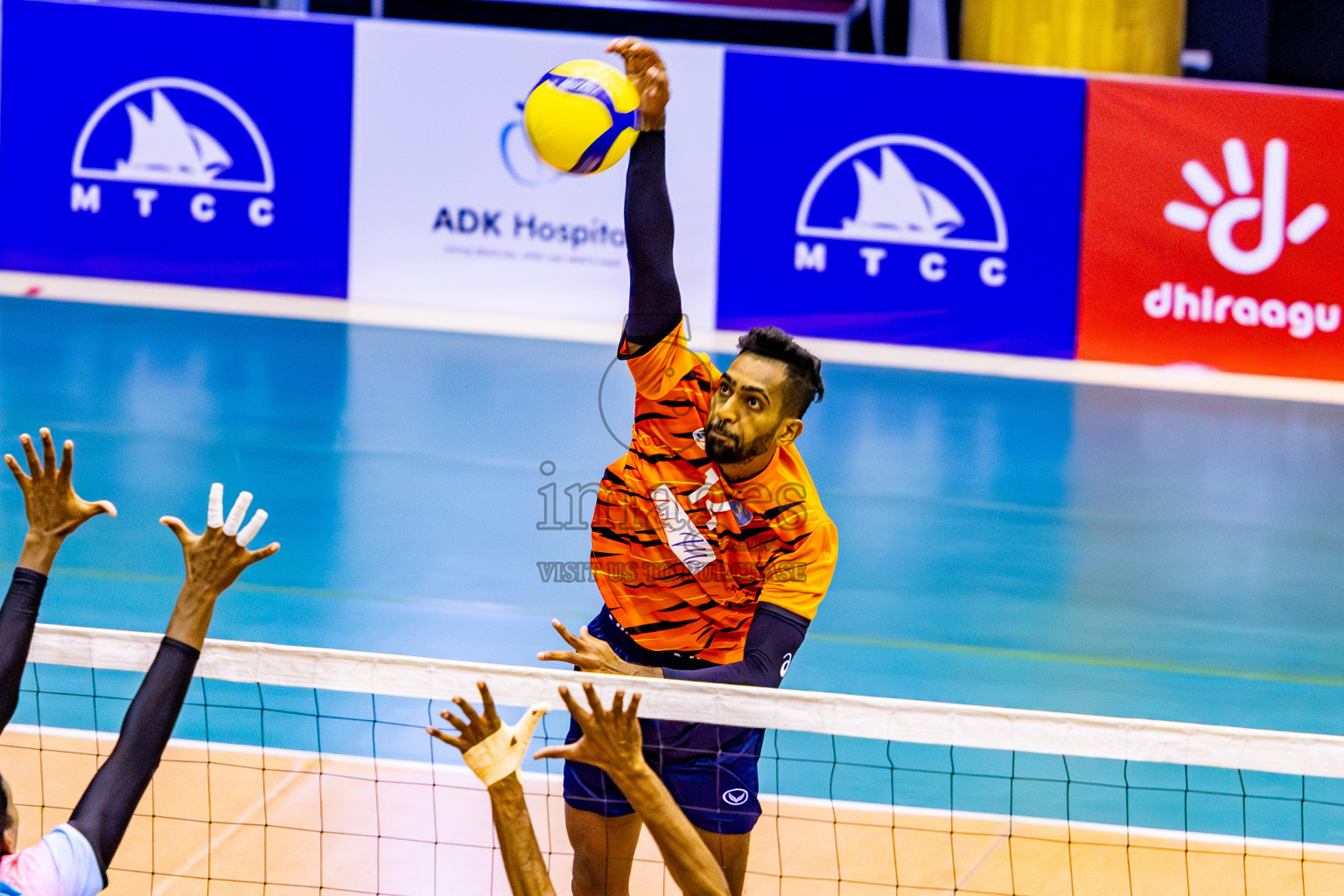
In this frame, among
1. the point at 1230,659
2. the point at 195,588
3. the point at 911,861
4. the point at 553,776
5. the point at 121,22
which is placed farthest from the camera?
the point at 121,22

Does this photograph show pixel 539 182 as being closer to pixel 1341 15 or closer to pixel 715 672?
pixel 1341 15

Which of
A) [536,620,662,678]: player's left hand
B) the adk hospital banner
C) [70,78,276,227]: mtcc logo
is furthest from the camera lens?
[70,78,276,227]: mtcc logo

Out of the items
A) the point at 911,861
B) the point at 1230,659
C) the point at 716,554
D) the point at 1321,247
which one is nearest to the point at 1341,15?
the point at 1321,247

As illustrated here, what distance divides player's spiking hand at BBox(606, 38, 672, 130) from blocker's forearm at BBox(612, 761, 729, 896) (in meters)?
1.99

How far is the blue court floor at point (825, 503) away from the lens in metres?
8.19

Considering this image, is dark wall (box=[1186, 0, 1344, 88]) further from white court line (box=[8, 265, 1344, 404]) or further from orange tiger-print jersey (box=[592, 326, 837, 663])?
orange tiger-print jersey (box=[592, 326, 837, 663])

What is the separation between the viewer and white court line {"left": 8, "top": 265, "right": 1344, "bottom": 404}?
13.9m

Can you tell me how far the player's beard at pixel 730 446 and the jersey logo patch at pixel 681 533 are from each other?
245 millimetres

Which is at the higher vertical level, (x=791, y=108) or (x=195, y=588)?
(x=791, y=108)

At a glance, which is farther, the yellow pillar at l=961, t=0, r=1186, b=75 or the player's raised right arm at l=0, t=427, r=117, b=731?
the yellow pillar at l=961, t=0, r=1186, b=75

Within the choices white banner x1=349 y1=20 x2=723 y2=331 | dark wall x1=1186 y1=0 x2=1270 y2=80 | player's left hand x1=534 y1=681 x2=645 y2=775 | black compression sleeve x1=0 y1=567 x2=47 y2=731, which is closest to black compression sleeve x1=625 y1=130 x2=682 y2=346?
player's left hand x1=534 y1=681 x2=645 y2=775

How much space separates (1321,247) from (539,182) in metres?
6.81

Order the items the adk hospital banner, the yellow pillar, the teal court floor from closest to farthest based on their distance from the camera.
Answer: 1. the teal court floor
2. the adk hospital banner
3. the yellow pillar

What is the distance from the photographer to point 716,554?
4652mm
